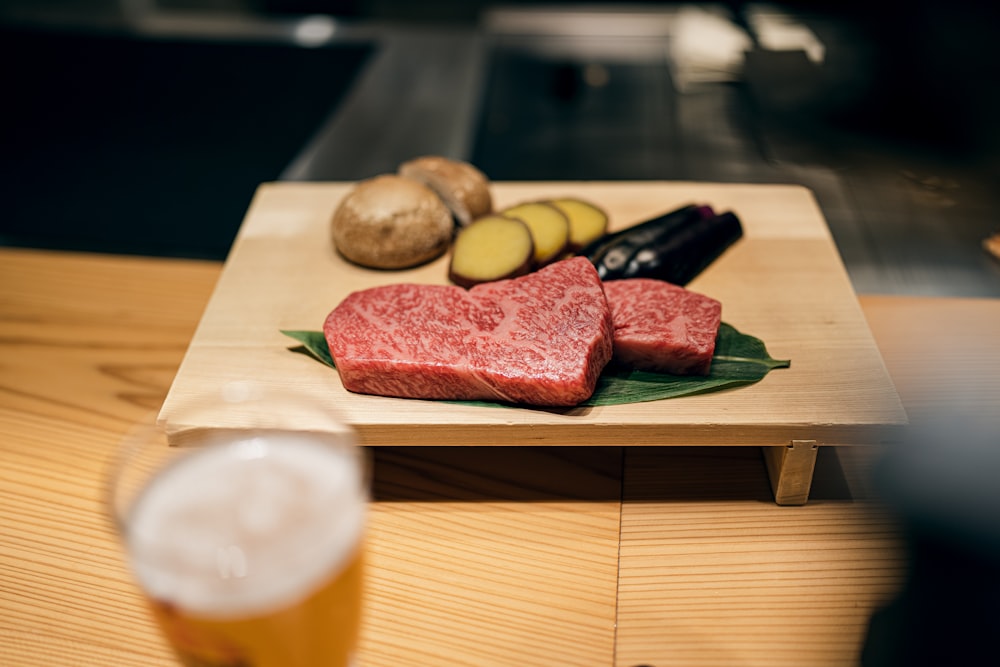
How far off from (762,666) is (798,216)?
1.04 metres

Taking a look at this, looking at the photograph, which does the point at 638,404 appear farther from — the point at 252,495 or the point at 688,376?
the point at 252,495

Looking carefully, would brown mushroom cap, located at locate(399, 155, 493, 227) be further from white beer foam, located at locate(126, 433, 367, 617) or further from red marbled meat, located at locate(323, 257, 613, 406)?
white beer foam, located at locate(126, 433, 367, 617)

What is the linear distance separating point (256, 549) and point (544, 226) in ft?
3.61

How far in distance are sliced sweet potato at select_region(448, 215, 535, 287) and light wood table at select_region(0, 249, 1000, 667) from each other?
35cm

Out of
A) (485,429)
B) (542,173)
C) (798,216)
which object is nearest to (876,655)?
(485,429)

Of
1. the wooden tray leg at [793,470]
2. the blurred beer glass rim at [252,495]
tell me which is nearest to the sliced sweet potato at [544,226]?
the wooden tray leg at [793,470]

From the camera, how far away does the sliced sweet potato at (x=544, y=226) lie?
5.47 ft

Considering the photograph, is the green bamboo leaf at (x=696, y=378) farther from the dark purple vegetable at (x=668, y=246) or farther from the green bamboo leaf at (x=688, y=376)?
the dark purple vegetable at (x=668, y=246)

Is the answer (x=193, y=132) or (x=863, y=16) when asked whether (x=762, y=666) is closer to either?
(x=863, y=16)

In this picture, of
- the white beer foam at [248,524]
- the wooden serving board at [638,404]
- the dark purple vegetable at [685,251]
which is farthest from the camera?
the dark purple vegetable at [685,251]

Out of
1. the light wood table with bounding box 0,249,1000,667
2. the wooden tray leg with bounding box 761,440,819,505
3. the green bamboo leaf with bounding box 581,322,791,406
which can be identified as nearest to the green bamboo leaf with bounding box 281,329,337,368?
the light wood table with bounding box 0,249,1000,667

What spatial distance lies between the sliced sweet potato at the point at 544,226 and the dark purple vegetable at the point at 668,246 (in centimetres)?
6

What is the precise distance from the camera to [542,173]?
2293 mm

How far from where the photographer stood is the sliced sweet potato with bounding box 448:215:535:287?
1590mm
